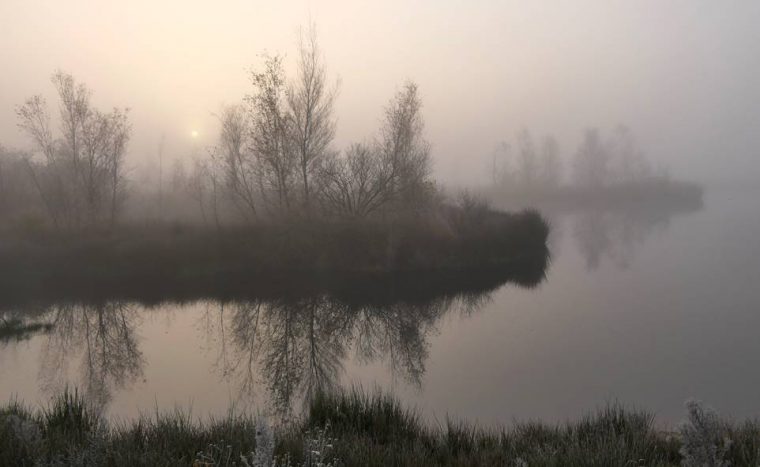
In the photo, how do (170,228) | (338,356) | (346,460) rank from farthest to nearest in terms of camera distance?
(170,228) → (338,356) → (346,460)

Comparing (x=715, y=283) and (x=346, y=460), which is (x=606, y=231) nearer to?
(x=715, y=283)

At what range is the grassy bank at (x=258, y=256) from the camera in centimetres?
2191

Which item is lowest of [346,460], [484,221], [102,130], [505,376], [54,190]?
[505,376]

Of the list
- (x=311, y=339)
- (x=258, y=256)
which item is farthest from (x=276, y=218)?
(x=311, y=339)

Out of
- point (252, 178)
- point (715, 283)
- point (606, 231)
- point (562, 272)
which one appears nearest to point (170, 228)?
point (252, 178)

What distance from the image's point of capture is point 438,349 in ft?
41.6

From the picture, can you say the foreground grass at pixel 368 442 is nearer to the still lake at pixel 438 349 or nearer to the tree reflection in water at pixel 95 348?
the still lake at pixel 438 349

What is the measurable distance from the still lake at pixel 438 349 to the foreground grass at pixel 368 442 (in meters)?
1.81

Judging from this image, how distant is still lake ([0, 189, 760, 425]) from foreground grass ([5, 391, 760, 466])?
5.94 feet

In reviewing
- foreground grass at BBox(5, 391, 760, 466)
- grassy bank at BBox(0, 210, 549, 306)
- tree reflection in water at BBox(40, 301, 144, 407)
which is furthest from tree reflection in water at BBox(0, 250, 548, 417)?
foreground grass at BBox(5, 391, 760, 466)

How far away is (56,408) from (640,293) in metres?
17.1

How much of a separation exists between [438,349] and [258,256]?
13.0 metres

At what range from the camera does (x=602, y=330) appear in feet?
43.8

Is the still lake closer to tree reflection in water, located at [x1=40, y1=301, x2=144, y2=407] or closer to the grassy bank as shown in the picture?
tree reflection in water, located at [x1=40, y1=301, x2=144, y2=407]
